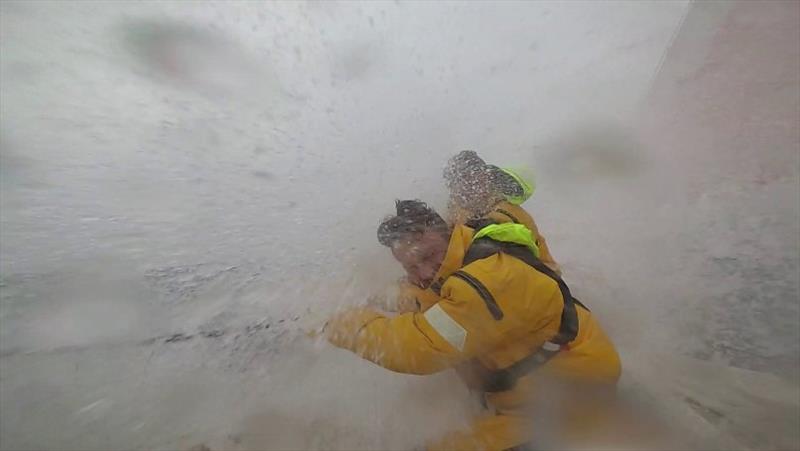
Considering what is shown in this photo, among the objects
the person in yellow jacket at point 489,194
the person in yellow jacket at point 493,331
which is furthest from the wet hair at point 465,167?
the person in yellow jacket at point 493,331

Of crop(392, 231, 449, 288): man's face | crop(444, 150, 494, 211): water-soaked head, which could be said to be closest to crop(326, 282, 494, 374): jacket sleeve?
crop(392, 231, 449, 288): man's face

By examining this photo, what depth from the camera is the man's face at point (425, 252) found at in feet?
3.62

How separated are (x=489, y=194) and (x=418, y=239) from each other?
55 cm

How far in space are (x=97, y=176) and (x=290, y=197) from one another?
75 centimetres

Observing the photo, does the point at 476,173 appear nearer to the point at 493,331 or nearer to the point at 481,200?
the point at 481,200

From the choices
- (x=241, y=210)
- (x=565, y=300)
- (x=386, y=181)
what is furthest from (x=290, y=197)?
(x=565, y=300)

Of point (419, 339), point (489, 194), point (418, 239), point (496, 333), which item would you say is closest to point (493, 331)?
point (496, 333)

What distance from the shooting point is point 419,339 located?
99 centimetres

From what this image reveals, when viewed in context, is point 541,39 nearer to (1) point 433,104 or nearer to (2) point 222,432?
(1) point 433,104

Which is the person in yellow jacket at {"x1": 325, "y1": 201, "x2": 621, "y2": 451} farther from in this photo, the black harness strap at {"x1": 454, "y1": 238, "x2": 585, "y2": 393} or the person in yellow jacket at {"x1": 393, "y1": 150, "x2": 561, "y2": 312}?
the person in yellow jacket at {"x1": 393, "y1": 150, "x2": 561, "y2": 312}

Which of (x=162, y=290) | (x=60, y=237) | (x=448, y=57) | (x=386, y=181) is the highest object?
(x=448, y=57)

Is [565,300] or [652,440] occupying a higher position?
[565,300]

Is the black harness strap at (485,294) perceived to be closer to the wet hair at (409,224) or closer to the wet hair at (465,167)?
the wet hair at (409,224)

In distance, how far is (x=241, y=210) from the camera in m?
1.96
